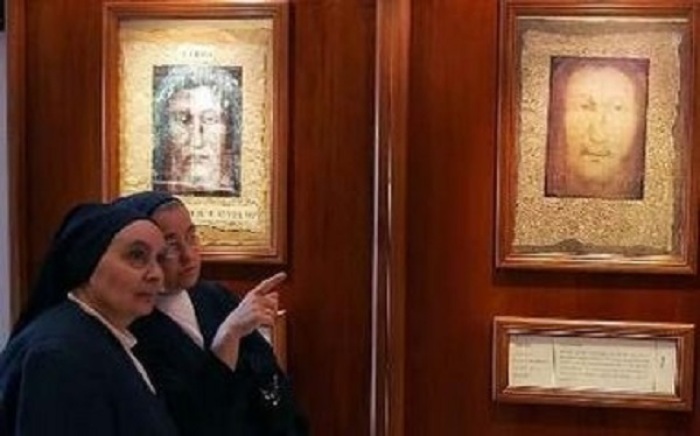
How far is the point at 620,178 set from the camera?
2773mm

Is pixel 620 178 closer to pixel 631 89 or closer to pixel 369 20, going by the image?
pixel 631 89

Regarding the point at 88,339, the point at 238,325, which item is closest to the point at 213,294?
the point at 238,325

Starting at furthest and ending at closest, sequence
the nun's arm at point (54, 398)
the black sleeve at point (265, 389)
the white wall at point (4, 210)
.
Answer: the white wall at point (4, 210)
the black sleeve at point (265, 389)
the nun's arm at point (54, 398)

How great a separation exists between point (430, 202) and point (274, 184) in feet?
1.37

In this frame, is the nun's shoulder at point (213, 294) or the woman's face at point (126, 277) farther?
the nun's shoulder at point (213, 294)

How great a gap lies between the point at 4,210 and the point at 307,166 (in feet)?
2.92

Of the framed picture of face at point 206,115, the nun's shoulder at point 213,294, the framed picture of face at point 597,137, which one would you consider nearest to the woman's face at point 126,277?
the nun's shoulder at point 213,294

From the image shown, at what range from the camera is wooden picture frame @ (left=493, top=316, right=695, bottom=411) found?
278 centimetres

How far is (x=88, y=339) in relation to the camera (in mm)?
1941

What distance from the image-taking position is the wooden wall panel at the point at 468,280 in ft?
9.18

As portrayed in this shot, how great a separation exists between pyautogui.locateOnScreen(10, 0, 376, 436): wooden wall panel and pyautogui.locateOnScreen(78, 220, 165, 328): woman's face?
2.91ft

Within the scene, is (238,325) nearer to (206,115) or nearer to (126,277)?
(126,277)

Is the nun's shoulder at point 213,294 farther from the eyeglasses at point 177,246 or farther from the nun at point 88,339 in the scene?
the nun at point 88,339

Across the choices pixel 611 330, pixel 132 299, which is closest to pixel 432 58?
pixel 611 330
